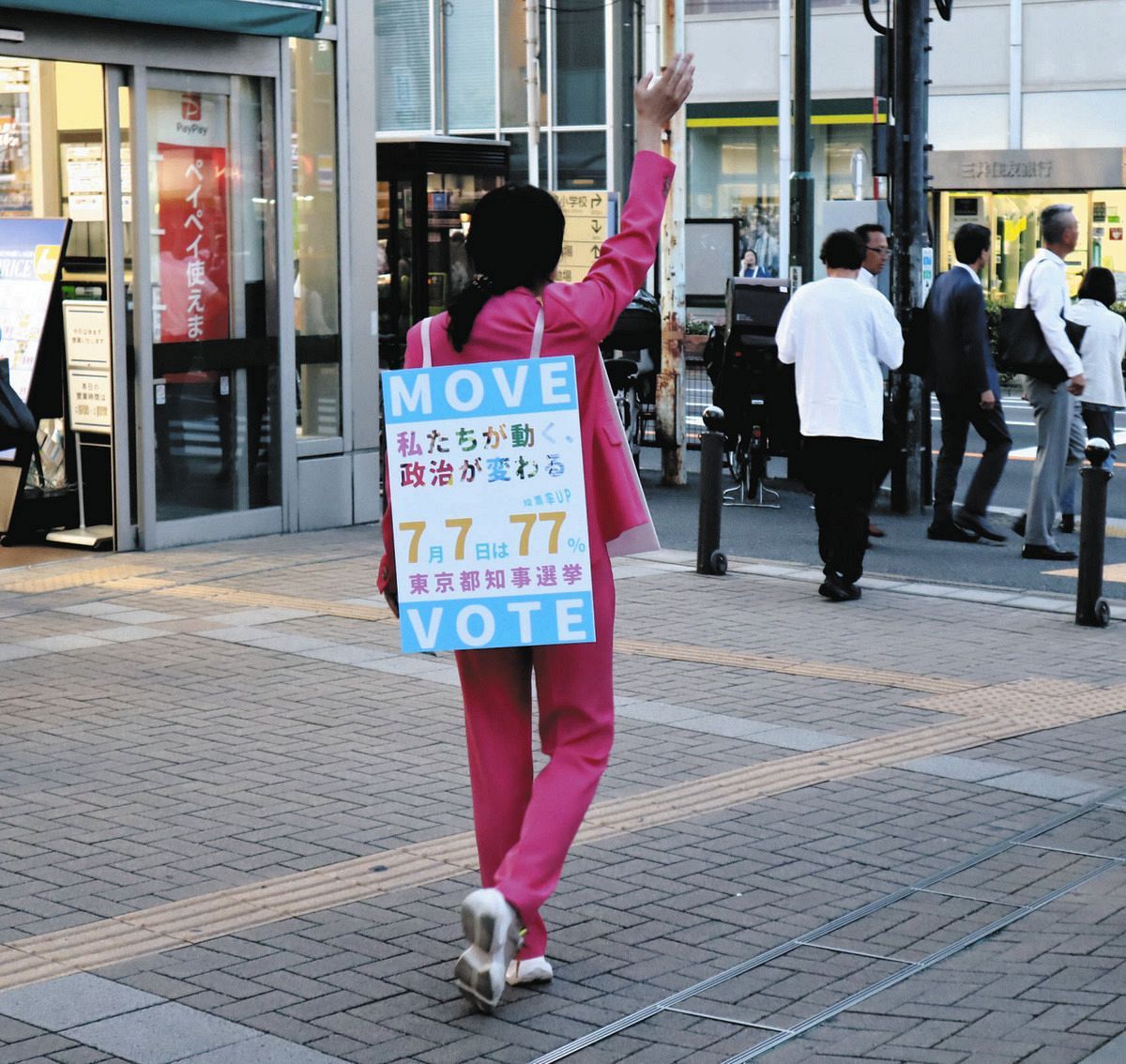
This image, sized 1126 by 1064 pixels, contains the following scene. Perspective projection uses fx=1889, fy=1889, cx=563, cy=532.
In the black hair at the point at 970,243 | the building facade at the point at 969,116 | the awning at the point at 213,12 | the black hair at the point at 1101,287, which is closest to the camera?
the awning at the point at 213,12

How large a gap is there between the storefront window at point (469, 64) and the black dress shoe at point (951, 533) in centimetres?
2352

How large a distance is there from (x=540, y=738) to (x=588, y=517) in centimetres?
54

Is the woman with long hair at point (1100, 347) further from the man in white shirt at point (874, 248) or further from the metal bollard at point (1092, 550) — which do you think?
the metal bollard at point (1092, 550)

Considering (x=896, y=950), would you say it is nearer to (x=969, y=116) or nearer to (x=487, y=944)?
(x=487, y=944)

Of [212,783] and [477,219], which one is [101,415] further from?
[477,219]

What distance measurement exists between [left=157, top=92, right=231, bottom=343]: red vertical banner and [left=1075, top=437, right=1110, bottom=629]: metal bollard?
546 centimetres

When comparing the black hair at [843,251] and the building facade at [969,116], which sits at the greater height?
the building facade at [969,116]

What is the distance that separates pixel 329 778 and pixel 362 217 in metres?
6.95

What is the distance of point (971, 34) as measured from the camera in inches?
1292

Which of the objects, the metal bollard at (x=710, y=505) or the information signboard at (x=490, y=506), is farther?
the metal bollard at (x=710, y=505)

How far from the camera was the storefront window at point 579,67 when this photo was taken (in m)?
34.1

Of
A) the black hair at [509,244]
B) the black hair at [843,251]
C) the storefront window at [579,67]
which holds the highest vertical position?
the storefront window at [579,67]

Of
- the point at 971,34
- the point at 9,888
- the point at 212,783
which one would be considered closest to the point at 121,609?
the point at 212,783

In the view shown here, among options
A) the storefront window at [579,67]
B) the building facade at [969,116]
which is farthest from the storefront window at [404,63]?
the building facade at [969,116]
